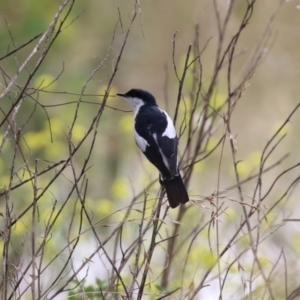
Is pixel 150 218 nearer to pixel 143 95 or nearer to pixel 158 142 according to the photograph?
pixel 158 142

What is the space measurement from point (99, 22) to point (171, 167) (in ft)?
18.5

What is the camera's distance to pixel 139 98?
3.69 meters

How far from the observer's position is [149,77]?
29.3ft

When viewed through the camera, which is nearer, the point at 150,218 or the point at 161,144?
the point at 150,218

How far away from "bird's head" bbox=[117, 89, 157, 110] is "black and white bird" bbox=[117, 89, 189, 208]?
42 mm

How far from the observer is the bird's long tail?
2654 millimetres

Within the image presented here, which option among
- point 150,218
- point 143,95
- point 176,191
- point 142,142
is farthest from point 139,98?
point 150,218

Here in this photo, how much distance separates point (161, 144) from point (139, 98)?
0.65 metres

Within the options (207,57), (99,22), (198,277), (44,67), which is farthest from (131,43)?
(198,277)

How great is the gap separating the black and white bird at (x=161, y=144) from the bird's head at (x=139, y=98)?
0.14ft

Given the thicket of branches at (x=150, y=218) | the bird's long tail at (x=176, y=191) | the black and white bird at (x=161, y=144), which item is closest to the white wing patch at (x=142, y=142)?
the black and white bird at (x=161, y=144)

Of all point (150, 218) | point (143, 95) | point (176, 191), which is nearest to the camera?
point (150, 218)

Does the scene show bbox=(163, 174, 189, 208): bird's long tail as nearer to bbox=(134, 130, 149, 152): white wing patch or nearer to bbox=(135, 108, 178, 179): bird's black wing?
bbox=(135, 108, 178, 179): bird's black wing

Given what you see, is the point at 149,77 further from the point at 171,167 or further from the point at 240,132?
the point at 171,167
